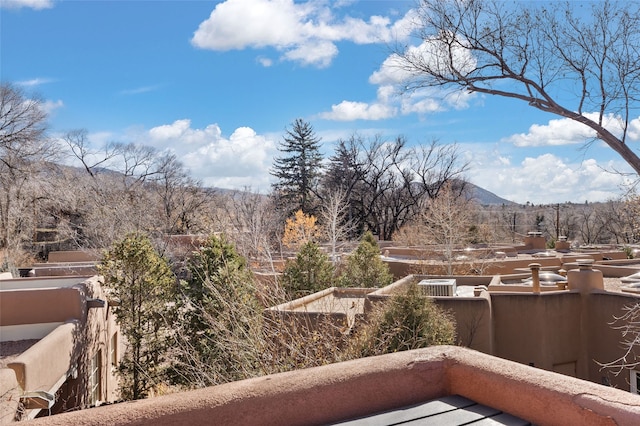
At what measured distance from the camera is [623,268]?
2033cm

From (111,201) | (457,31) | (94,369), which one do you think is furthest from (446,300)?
(111,201)

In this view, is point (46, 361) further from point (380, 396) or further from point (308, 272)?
point (308, 272)

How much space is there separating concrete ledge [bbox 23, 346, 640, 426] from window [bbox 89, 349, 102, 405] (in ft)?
34.9

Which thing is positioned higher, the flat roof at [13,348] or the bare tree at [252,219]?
the bare tree at [252,219]

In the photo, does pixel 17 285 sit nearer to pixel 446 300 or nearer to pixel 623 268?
pixel 446 300

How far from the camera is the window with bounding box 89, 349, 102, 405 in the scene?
1244 centimetres

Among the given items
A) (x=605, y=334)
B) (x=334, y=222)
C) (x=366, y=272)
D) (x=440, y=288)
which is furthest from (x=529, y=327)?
(x=334, y=222)

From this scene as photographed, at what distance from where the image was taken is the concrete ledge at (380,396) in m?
3.01

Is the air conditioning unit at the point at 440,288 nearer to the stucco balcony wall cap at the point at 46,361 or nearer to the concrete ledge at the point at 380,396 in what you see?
the stucco balcony wall cap at the point at 46,361

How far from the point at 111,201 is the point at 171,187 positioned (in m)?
8.35

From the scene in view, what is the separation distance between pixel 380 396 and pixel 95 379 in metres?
11.9

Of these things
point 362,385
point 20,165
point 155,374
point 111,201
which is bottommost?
point 155,374

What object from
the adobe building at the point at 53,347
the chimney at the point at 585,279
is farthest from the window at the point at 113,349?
the chimney at the point at 585,279

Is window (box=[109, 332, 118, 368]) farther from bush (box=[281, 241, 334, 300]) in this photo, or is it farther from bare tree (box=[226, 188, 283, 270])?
bare tree (box=[226, 188, 283, 270])
